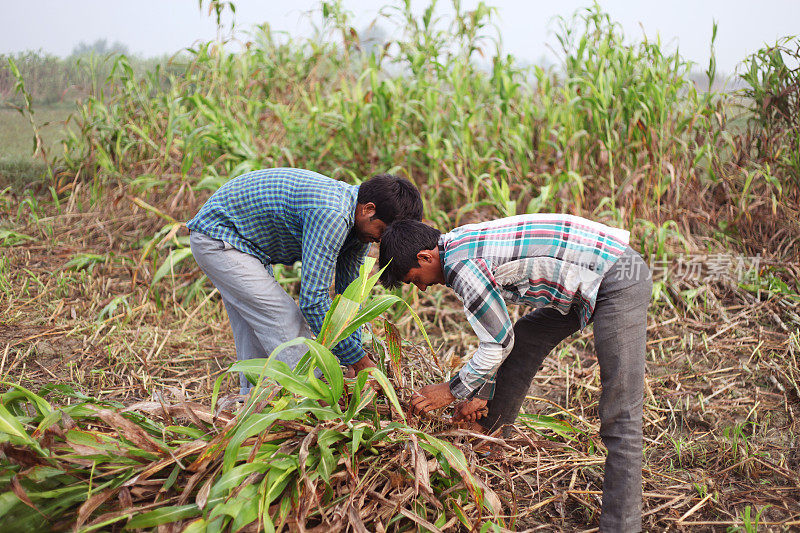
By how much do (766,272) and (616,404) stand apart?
2020 mm

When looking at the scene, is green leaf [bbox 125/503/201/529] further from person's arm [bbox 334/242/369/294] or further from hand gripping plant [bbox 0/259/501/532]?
person's arm [bbox 334/242/369/294]

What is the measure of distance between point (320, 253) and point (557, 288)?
2.32 feet

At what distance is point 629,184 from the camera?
3.20m

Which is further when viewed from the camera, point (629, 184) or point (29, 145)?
point (29, 145)

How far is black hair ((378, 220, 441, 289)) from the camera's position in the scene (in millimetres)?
1592

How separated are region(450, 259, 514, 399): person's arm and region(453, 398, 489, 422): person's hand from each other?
0.23 meters

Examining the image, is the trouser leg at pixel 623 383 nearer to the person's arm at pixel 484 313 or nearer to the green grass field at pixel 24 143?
the person's arm at pixel 484 313

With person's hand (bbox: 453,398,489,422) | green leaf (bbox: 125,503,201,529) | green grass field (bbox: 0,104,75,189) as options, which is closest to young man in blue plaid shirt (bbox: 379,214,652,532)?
person's hand (bbox: 453,398,489,422)

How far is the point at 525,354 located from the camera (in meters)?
1.92

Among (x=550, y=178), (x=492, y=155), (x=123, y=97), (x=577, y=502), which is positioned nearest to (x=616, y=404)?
(x=577, y=502)

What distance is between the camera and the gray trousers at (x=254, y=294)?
2016 mm

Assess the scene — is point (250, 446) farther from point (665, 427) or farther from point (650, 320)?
point (650, 320)

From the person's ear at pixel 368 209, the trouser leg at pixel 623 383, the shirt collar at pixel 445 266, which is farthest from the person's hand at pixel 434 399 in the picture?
the person's ear at pixel 368 209

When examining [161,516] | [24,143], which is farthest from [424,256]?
[24,143]
